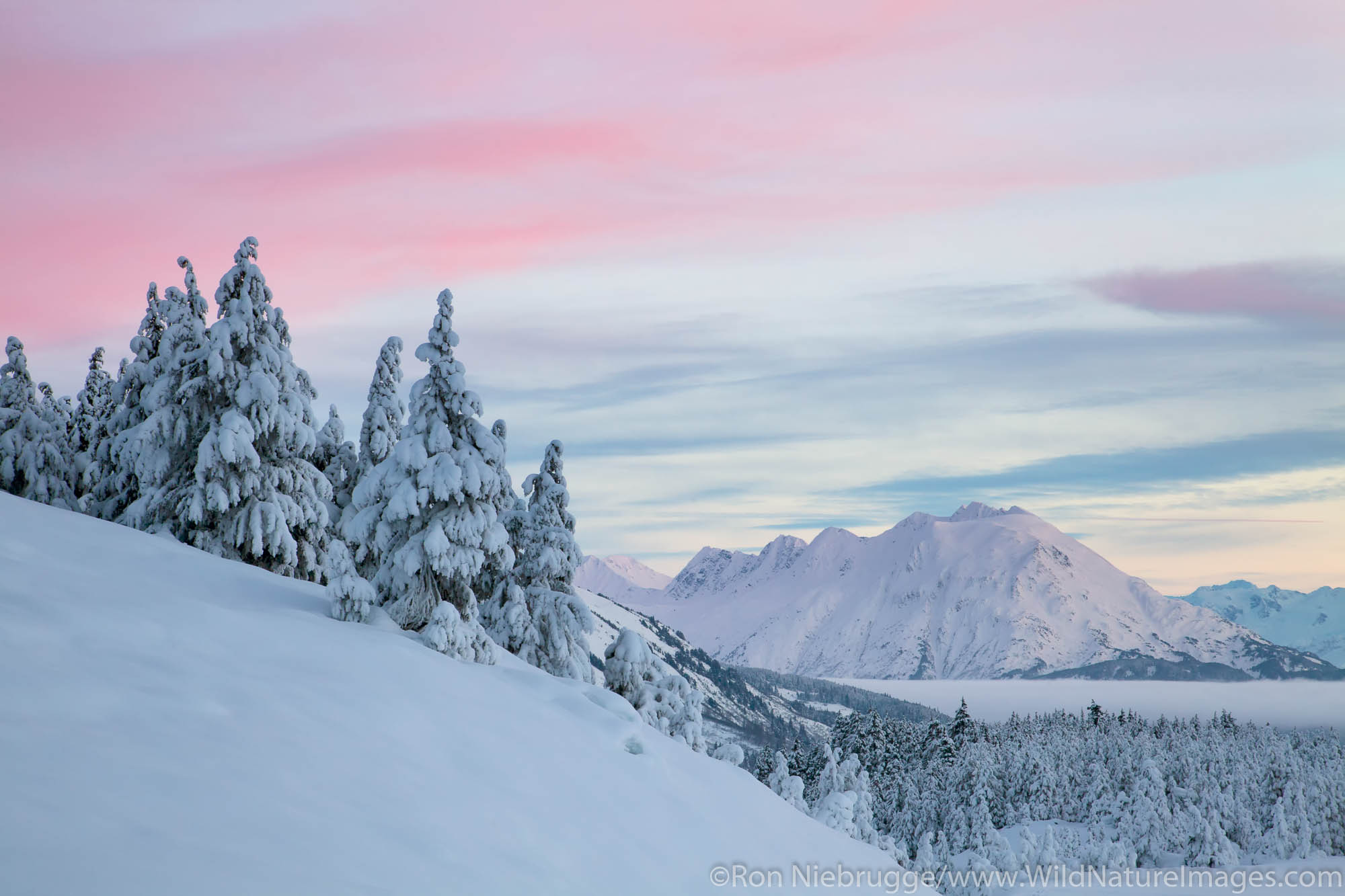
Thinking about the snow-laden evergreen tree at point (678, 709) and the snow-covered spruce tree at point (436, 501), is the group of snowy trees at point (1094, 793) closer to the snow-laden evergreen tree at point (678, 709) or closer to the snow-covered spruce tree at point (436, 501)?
the snow-laden evergreen tree at point (678, 709)

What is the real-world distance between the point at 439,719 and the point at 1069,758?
117909 mm

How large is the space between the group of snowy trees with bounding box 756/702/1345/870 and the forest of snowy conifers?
145ft

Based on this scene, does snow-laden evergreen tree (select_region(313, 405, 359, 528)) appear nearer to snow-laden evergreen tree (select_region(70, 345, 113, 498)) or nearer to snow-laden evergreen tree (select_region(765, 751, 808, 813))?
snow-laden evergreen tree (select_region(70, 345, 113, 498))

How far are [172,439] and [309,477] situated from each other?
381 cm

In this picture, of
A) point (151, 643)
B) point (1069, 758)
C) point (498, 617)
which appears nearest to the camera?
point (151, 643)

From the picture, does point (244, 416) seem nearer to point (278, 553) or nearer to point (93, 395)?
point (278, 553)

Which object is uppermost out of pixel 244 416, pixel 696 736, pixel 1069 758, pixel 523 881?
pixel 244 416

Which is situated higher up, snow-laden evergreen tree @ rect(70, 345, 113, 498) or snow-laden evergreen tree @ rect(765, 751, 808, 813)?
snow-laden evergreen tree @ rect(70, 345, 113, 498)

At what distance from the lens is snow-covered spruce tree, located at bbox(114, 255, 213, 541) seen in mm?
26125

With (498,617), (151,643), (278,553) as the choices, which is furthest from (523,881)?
(498,617)

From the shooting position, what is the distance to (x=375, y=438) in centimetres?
3253

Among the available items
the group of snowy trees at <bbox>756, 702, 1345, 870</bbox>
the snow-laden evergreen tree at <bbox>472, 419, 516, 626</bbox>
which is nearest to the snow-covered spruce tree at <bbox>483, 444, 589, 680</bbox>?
the snow-laden evergreen tree at <bbox>472, 419, 516, 626</bbox>

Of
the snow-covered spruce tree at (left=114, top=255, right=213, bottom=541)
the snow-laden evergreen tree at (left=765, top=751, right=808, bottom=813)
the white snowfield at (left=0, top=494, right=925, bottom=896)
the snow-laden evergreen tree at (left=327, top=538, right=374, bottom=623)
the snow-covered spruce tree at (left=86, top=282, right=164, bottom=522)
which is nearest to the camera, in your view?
the white snowfield at (left=0, top=494, right=925, bottom=896)

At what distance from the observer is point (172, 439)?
2655 centimetres
